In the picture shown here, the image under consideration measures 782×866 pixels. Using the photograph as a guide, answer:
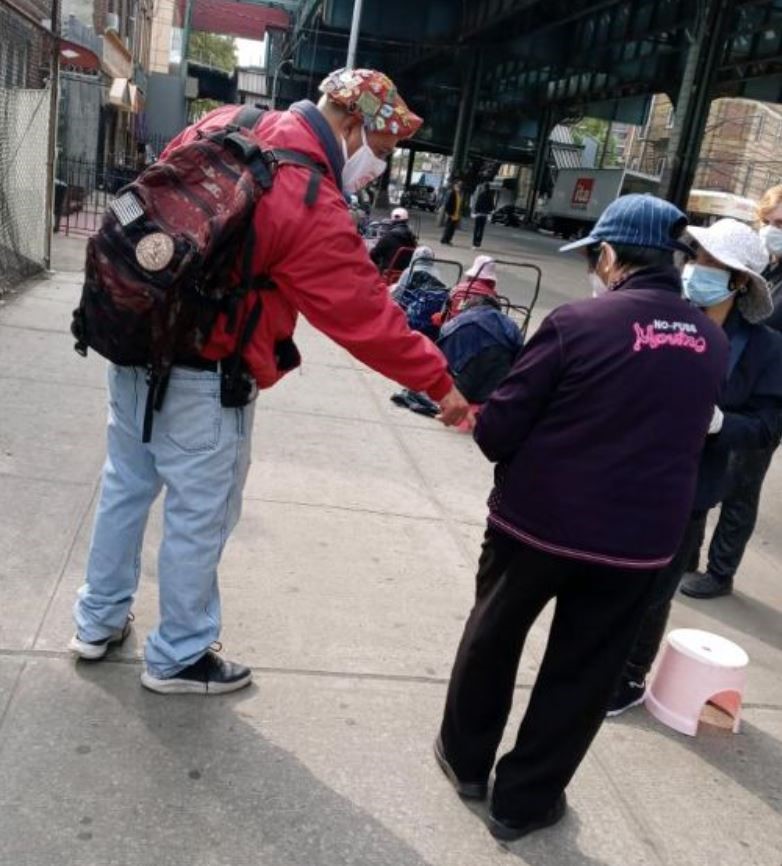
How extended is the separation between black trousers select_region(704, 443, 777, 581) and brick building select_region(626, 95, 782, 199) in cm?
5458

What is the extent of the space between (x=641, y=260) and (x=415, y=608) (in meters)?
1.91

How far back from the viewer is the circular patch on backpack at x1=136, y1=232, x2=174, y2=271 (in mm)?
2225

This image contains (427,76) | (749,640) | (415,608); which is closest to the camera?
(415,608)

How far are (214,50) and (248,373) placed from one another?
283ft

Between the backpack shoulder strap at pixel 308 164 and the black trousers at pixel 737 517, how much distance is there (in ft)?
9.18

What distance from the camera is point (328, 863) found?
2238 mm

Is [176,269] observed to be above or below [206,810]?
above

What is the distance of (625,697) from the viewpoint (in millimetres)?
3201

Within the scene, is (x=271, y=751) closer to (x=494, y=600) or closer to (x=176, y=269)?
(x=494, y=600)

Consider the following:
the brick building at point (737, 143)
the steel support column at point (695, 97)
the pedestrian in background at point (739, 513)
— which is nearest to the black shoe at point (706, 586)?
the pedestrian in background at point (739, 513)

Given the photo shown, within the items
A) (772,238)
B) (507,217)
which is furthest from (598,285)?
(507,217)

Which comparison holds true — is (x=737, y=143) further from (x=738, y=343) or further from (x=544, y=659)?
(x=544, y=659)

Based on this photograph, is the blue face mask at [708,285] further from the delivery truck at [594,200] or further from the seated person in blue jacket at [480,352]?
the delivery truck at [594,200]

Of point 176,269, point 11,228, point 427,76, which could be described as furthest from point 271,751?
point 427,76
